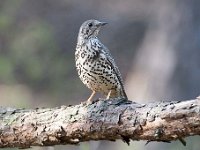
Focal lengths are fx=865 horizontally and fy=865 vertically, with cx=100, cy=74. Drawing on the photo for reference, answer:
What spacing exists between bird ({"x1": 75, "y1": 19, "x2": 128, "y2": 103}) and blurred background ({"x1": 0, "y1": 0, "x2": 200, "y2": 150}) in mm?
2402

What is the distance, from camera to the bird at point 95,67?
26.5 feet

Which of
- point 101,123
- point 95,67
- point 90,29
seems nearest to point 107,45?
point 90,29

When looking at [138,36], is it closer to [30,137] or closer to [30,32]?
[30,32]

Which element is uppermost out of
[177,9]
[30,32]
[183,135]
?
[30,32]

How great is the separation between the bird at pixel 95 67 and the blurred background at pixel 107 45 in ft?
7.88

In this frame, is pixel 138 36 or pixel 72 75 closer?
pixel 72 75

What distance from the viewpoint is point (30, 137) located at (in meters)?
6.26

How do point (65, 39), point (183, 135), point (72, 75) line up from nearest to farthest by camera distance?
point (183, 135), point (72, 75), point (65, 39)

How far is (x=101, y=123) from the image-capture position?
5.81 metres

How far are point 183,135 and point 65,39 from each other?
12.4 m

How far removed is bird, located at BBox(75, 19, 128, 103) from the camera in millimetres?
8062

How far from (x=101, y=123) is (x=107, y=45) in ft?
38.2

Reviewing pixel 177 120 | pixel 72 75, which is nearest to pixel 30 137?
pixel 177 120

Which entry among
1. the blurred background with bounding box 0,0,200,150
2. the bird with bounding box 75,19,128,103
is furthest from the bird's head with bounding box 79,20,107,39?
the blurred background with bounding box 0,0,200,150
